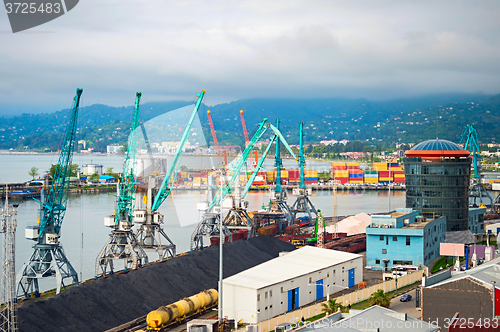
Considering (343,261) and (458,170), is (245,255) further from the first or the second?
(458,170)

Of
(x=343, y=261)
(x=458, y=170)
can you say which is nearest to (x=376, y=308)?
(x=343, y=261)

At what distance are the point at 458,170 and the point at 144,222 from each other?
18.1 meters

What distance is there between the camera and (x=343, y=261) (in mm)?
22422

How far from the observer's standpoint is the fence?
16.9 meters

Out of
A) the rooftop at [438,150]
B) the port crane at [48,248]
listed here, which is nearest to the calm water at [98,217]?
the port crane at [48,248]

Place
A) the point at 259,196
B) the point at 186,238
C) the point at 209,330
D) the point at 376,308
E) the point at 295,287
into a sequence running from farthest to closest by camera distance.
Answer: the point at 259,196
the point at 186,238
the point at 295,287
the point at 209,330
the point at 376,308

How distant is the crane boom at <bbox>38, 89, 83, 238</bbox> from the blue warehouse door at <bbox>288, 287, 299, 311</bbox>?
10131 mm

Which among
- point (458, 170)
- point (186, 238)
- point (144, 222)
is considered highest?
point (458, 170)

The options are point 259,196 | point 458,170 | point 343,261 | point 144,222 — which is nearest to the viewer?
point 343,261

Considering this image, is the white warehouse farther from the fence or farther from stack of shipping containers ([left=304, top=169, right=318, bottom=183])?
stack of shipping containers ([left=304, top=169, right=318, bottom=183])

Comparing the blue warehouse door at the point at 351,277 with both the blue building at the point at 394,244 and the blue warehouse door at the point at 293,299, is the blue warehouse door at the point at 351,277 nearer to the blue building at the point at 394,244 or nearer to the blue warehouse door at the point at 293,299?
the blue building at the point at 394,244

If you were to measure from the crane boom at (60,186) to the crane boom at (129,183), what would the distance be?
111 inches

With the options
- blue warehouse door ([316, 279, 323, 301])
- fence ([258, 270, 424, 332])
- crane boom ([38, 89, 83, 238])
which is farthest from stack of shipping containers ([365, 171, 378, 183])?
blue warehouse door ([316, 279, 323, 301])

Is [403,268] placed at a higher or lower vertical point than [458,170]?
lower
